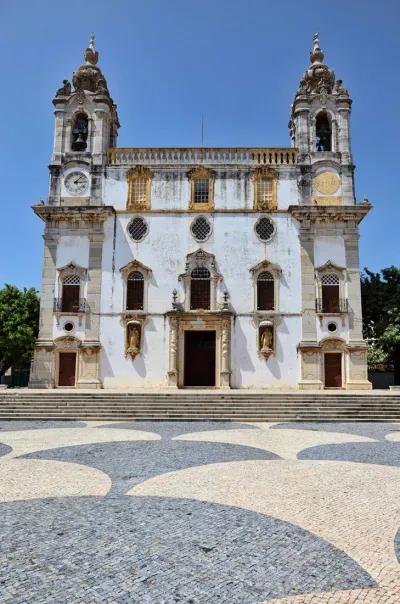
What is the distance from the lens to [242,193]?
76.1 feet

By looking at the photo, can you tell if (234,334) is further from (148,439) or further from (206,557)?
(206,557)

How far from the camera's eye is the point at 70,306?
2233cm

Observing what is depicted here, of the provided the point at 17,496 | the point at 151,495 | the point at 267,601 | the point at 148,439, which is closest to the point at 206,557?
the point at 267,601

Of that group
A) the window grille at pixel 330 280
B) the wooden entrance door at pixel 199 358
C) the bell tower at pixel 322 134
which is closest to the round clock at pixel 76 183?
the wooden entrance door at pixel 199 358

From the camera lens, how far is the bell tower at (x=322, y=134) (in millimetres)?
23047

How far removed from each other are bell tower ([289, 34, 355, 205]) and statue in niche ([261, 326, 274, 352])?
6.69 m

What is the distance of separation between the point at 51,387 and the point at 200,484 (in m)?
16.0

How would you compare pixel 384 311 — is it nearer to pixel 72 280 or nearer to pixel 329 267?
pixel 329 267

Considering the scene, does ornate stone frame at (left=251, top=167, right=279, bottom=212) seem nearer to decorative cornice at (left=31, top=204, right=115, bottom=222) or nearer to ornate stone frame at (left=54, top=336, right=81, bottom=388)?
decorative cornice at (left=31, top=204, right=115, bottom=222)

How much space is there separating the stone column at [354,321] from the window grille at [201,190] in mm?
7071

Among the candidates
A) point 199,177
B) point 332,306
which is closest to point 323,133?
point 199,177

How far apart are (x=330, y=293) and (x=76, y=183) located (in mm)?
13727

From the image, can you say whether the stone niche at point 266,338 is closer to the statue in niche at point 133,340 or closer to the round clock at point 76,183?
the statue in niche at point 133,340

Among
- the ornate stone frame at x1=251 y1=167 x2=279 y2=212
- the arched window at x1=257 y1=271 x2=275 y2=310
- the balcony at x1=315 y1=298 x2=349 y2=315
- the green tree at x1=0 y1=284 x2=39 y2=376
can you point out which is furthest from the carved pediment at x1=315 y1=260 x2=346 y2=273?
the green tree at x1=0 y1=284 x2=39 y2=376
